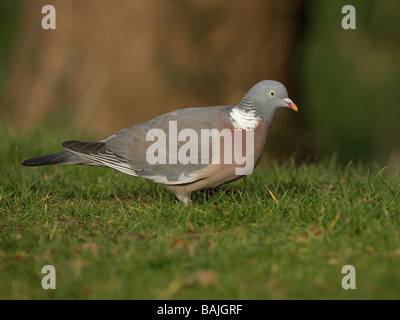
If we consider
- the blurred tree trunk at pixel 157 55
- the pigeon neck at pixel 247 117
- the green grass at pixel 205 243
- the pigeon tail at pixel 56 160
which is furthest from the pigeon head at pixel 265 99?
the blurred tree trunk at pixel 157 55

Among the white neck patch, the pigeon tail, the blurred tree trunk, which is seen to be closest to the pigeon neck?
the white neck patch

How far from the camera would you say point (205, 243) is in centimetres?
354

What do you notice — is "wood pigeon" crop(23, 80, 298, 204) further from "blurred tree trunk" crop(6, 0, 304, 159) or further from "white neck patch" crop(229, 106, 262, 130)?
"blurred tree trunk" crop(6, 0, 304, 159)

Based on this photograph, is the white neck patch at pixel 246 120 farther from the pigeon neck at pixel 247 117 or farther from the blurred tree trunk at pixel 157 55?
the blurred tree trunk at pixel 157 55

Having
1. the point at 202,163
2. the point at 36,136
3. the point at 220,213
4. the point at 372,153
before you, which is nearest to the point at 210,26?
the point at 36,136

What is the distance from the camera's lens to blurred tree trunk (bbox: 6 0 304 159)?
7098 mm

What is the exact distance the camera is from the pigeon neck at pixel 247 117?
436 centimetres

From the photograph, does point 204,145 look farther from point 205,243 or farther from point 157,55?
point 157,55

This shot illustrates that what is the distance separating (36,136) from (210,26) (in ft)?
8.45

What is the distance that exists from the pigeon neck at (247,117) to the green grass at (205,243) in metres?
0.56

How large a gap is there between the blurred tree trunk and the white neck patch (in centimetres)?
284

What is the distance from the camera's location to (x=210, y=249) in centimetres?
340

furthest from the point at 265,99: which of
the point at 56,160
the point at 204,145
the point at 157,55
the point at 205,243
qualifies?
the point at 157,55

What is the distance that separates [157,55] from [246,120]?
316 cm
